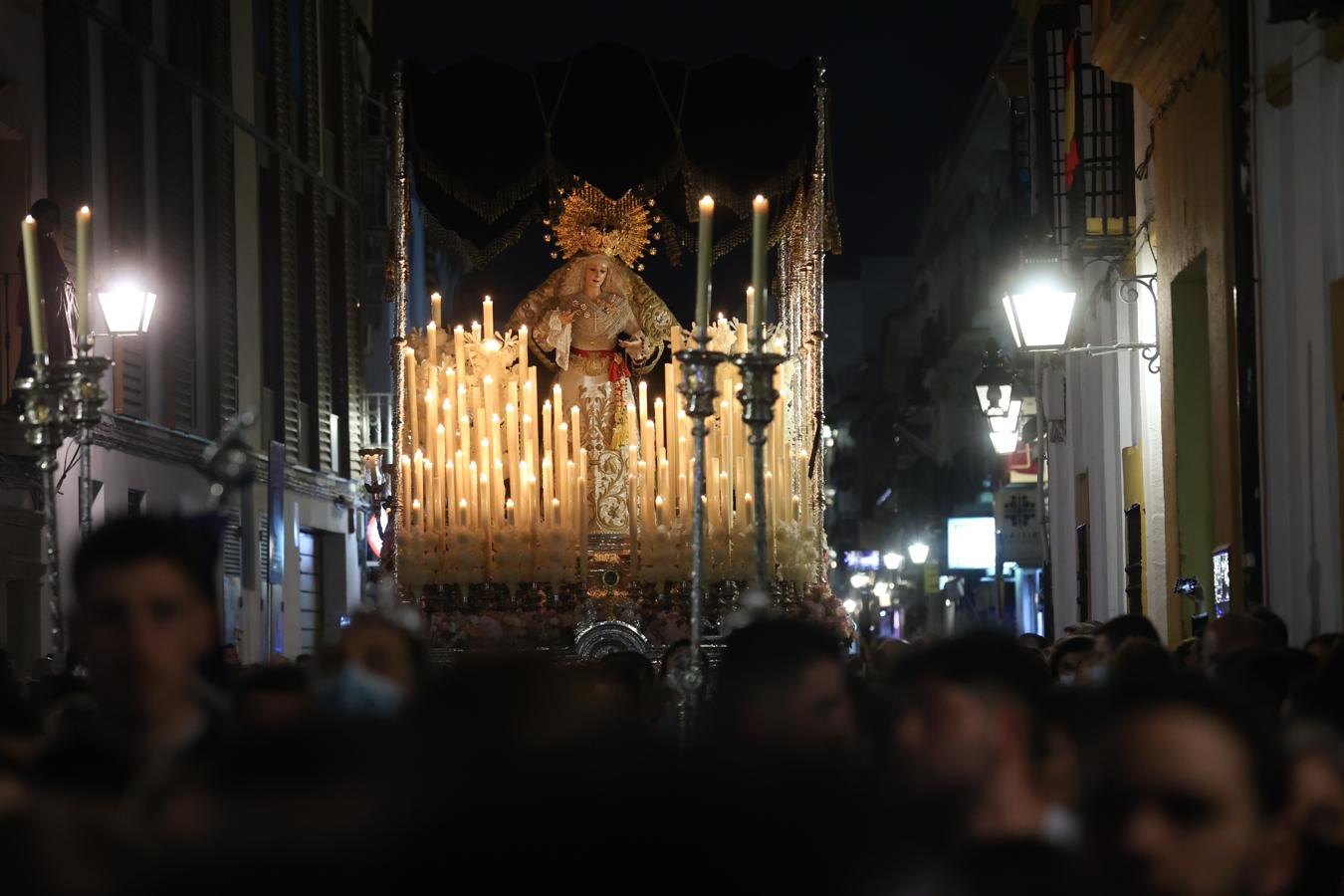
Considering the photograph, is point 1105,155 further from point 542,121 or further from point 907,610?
point 907,610

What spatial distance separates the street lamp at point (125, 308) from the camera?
1159 centimetres

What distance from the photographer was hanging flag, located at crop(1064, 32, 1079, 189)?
19797mm

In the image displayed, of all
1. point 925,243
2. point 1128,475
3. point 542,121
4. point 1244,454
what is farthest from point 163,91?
point 925,243

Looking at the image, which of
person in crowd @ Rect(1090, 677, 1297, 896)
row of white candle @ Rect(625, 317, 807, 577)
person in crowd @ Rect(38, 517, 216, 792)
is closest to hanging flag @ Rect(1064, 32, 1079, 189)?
row of white candle @ Rect(625, 317, 807, 577)

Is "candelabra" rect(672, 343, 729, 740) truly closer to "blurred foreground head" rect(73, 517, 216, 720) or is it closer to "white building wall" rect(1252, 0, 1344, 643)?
"blurred foreground head" rect(73, 517, 216, 720)

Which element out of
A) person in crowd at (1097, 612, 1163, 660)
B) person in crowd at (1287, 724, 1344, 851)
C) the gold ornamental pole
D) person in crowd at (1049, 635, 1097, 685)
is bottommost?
person in crowd at (1049, 635, 1097, 685)

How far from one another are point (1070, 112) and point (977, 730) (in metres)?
17.6

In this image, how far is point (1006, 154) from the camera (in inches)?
1672

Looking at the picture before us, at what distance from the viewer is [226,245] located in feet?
86.9

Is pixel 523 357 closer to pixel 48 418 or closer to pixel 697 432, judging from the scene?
pixel 48 418

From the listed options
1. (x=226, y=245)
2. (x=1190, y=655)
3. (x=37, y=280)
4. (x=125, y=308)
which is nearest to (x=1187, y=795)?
(x=37, y=280)

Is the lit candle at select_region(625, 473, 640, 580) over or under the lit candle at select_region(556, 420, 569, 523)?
under

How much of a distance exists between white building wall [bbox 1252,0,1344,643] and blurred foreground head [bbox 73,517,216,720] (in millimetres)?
8587

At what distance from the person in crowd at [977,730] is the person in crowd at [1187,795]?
15cm
